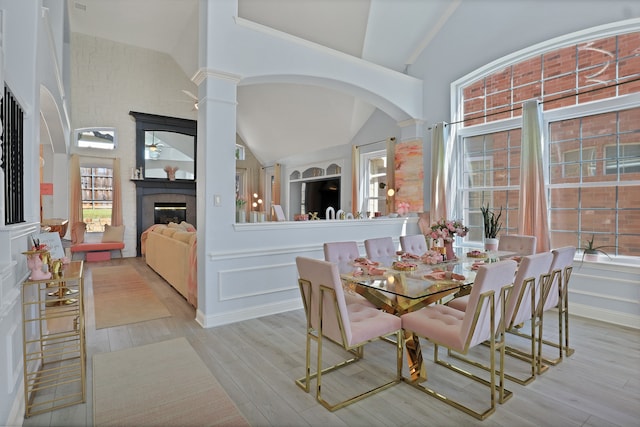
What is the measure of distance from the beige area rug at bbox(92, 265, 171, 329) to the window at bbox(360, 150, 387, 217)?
4.22 meters

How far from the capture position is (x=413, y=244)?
12.9ft

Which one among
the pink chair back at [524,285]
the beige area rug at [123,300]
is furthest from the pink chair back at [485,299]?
the beige area rug at [123,300]

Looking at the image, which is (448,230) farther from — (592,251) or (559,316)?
(592,251)

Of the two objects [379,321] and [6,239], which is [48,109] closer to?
[6,239]

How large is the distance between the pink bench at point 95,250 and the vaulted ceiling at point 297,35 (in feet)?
14.4

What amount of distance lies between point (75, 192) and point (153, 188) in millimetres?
1625

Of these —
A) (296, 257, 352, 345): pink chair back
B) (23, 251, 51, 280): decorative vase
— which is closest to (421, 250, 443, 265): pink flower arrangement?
(296, 257, 352, 345): pink chair back

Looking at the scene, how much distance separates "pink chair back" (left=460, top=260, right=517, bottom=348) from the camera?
192 cm

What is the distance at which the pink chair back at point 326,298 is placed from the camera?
2008mm

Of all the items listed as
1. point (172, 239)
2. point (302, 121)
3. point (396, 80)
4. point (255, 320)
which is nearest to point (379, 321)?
point (255, 320)

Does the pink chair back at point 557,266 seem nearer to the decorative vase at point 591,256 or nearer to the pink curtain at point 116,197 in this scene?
the decorative vase at point 591,256

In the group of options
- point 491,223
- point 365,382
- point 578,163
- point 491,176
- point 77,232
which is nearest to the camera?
point 365,382

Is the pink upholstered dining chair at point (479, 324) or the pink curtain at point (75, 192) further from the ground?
the pink curtain at point (75, 192)

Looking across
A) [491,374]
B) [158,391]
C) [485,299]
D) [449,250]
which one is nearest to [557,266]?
[449,250]
